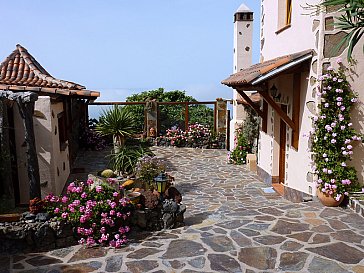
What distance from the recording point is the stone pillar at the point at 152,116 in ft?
51.9

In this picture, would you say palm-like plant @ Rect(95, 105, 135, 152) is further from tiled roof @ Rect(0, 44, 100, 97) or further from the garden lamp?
the garden lamp

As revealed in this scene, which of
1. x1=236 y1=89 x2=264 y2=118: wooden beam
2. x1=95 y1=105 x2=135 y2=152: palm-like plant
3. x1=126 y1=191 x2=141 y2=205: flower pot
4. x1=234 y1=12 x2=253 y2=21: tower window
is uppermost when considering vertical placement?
x1=234 y1=12 x2=253 y2=21: tower window

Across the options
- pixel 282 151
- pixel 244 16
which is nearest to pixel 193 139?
pixel 244 16

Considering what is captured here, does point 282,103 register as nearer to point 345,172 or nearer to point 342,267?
point 345,172

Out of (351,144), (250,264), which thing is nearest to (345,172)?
(351,144)

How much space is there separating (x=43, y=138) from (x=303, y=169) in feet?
17.5

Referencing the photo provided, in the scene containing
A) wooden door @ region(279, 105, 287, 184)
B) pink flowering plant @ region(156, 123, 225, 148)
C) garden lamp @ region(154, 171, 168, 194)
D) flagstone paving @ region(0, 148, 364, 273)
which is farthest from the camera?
pink flowering plant @ region(156, 123, 225, 148)

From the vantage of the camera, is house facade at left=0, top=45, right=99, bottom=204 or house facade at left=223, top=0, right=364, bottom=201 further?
house facade at left=223, top=0, right=364, bottom=201

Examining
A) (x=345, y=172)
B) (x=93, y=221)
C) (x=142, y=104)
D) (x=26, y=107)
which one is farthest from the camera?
(x=142, y=104)

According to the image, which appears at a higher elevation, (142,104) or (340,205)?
(142,104)

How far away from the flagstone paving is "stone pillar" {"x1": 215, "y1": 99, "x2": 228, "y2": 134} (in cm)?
892

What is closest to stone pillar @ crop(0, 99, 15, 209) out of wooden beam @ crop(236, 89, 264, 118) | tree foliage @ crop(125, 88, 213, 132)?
wooden beam @ crop(236, 89, 264, 118)

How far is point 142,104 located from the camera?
16.2 meters

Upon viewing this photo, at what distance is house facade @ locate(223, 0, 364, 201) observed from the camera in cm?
625
